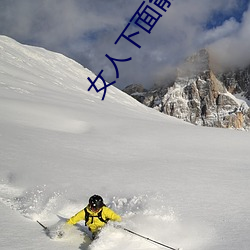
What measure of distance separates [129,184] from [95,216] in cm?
233

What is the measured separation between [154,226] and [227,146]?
8.20 metres

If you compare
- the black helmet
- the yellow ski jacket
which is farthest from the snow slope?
the black helmet

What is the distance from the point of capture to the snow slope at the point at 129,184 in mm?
5477

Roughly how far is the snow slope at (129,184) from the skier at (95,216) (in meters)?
0.25

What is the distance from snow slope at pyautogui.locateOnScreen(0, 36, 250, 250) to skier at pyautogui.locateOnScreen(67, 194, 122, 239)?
0.25 metres

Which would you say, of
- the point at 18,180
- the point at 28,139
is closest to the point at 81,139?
the point at 28,139

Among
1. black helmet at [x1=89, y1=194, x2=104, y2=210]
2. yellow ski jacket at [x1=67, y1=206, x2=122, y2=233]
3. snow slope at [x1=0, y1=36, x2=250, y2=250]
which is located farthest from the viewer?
yellow ski jacket at [x1=67, y1=206, x2=122, y2=233]

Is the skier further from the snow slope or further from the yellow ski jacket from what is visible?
the snow slope

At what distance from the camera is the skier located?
18.9ft

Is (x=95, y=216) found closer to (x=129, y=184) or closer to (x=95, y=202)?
(x=95, y=202)

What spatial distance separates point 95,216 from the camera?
5875mm

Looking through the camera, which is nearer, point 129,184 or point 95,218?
point 95,218

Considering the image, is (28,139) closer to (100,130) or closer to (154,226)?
(100,130)

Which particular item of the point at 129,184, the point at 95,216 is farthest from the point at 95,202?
the point at 129,184
